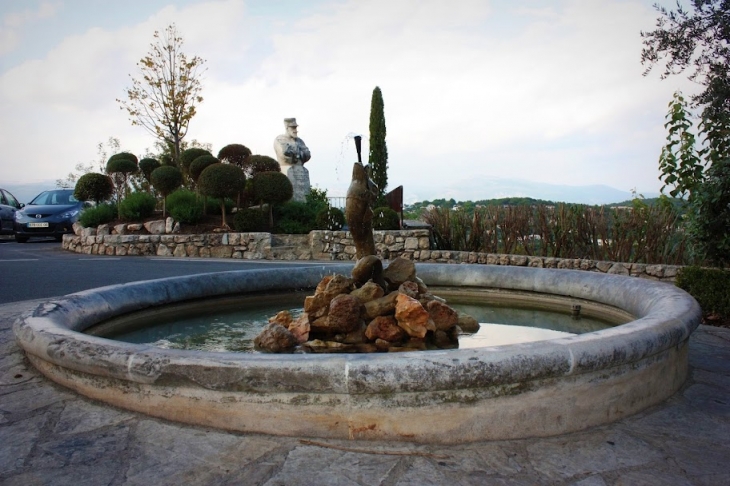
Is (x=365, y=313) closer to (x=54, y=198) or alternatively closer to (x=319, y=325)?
(x=319, y=325)

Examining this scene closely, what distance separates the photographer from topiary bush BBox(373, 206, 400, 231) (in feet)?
43.4

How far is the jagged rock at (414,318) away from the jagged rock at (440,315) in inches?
8.3

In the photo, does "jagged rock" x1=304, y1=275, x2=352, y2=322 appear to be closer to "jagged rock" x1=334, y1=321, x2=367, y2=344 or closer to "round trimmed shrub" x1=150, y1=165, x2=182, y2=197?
"jagged rock" x1=334, y1=321, x2=367, y2=344

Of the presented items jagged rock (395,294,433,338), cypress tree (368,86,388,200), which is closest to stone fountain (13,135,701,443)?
jagged rock (395,294,433,338)

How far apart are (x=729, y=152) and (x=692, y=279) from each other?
7.24 ft

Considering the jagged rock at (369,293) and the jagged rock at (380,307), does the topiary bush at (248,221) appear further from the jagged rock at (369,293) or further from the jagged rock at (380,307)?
the jagged rock at (380,307)

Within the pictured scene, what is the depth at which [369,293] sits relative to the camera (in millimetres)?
3721

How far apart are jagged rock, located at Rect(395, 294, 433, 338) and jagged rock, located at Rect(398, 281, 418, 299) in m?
0.28

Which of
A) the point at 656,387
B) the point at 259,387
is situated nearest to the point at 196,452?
the point at 259,387

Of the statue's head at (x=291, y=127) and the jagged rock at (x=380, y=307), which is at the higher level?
the statue's head at (x=291, y=127)

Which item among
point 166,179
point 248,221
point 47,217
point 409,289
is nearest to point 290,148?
point 248,221

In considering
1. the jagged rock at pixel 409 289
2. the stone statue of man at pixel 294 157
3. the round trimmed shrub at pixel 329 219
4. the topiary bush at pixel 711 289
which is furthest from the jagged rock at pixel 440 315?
the stone statue of man at pixel 294 157

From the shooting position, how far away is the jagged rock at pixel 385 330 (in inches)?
136

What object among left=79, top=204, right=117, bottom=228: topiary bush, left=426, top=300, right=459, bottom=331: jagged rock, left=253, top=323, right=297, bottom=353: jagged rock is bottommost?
left=253, top=323, right=297, bottom=353: jagged rock
